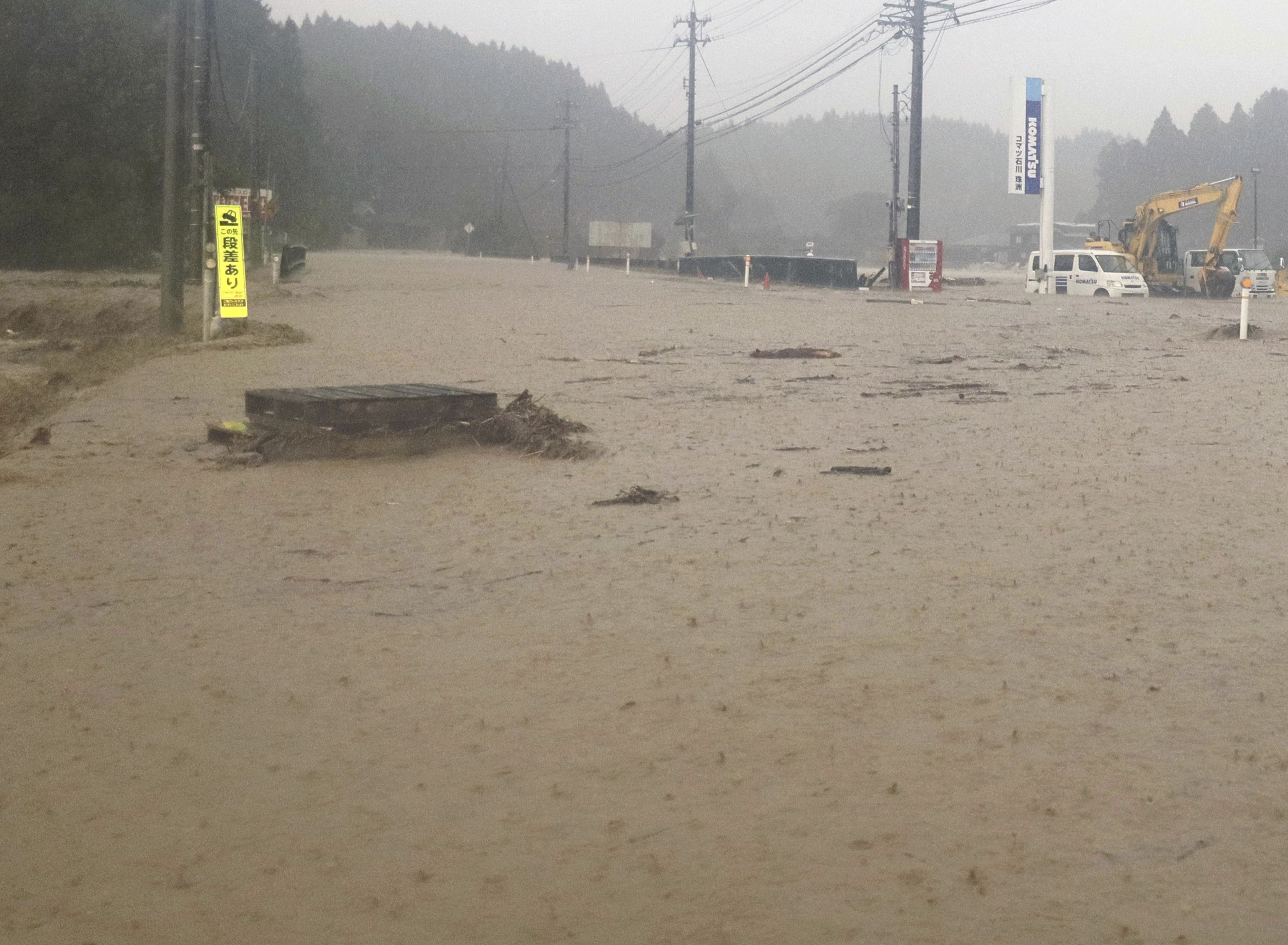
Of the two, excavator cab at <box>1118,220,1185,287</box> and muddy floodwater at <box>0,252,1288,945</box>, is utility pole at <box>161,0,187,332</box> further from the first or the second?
excavator cab at <box>1118,220,1185,287</box>

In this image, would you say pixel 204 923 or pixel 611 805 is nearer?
pixel 204 923

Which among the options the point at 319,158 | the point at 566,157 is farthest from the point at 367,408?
the point at 319,158

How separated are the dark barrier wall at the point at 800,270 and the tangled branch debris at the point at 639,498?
1461 inches

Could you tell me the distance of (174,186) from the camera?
22.0 m

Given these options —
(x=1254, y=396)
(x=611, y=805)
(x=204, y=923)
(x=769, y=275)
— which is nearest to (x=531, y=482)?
(x=611, y=805)

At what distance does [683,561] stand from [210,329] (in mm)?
15084

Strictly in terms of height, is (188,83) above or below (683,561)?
above

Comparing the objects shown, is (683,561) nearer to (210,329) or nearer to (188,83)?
(210,329)

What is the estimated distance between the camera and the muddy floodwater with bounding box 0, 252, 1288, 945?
131 inches

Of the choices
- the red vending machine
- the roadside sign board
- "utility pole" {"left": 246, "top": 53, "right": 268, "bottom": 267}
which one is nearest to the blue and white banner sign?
the roadside sign board

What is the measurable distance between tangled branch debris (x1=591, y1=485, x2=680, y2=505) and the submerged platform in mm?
2128

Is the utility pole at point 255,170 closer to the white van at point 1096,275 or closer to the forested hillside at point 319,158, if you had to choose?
the forested hillside at point 319,158

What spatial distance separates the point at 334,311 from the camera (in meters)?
26.8

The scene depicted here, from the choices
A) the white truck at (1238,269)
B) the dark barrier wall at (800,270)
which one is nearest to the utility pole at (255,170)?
the dark barrier wall at (800,270)
